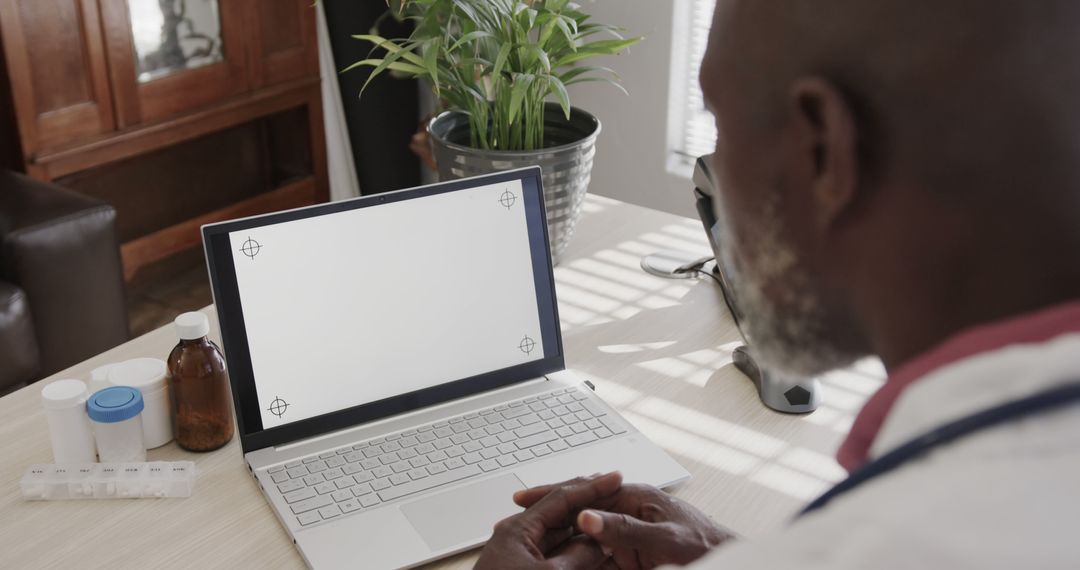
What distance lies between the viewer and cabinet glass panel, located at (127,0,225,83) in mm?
2582

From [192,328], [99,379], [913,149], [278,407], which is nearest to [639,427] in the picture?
[278,407]

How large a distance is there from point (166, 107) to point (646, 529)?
2.13 m

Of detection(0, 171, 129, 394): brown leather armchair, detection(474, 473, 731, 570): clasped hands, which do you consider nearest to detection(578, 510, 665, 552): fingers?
detection(474, 473, 731, 570): clasped hands

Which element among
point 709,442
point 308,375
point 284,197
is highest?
point 308,375

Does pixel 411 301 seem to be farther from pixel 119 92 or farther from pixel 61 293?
pixel 119 92

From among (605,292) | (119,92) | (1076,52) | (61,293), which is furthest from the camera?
(119,92)

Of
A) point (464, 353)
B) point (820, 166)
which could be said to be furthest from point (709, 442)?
point (820, 166)

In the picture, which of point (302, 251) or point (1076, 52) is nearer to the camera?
point (1076, 52)

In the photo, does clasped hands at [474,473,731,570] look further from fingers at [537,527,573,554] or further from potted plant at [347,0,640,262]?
potted plant at [347,0,640,262]

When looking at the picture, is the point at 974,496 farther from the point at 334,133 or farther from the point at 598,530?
the point at 334,133

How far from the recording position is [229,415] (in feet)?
3.82

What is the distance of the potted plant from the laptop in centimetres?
29

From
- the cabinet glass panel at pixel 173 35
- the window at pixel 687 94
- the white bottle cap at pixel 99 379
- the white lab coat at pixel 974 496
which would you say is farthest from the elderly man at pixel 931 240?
the cabinet glass panel at pixel 173 35

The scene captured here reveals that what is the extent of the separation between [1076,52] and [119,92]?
2.43 metres
